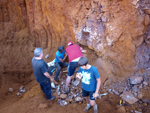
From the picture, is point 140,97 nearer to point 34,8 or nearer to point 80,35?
point 80,35

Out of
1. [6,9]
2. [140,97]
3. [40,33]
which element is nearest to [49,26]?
[40,33]

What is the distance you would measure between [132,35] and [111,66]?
43.0 inches

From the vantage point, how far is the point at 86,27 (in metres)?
3.71

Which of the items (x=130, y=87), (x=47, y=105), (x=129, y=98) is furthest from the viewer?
(x=130, y=87)

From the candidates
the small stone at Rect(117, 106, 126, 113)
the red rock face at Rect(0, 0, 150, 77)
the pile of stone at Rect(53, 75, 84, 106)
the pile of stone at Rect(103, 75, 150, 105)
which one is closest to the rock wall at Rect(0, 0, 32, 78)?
the red rock face at Rect(0, 0, 150, 77)

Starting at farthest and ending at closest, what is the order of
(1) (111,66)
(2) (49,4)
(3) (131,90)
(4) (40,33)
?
(4) (40,33) → (2) (49,4) → (1) (111,66) → (3) (131,90)

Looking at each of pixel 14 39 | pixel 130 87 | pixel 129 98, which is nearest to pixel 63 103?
pixel 129 98

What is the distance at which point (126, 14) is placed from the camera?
314 cm

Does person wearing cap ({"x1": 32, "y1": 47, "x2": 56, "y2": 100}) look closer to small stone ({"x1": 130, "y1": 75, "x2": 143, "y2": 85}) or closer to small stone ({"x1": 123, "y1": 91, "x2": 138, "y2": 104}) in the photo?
small stone ({"x1": 123, "y1": 91, "x2": 138, "y2": 104})

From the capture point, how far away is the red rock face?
10.6 feet

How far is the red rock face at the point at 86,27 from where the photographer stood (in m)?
3.22

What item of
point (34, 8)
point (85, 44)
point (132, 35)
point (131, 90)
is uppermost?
point (34, 8)

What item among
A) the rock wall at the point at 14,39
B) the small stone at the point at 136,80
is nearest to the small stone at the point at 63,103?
the small stone at the point at 136,80

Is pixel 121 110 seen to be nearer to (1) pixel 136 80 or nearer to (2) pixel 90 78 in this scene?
(1) pixel 136 80
